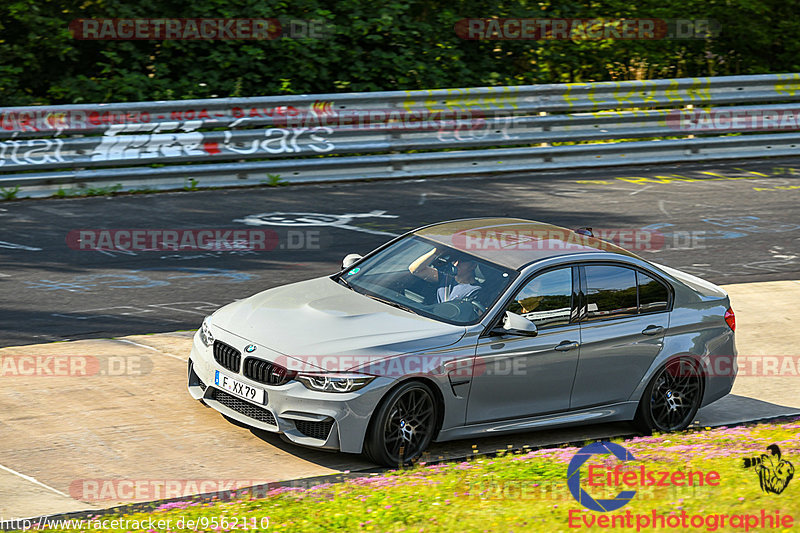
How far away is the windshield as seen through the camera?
25.9 feet

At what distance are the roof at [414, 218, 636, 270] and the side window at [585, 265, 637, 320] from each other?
194 millimetres

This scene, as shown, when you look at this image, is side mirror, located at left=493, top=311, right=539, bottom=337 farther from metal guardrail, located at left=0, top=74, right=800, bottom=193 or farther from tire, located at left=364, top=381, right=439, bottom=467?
metal guardrail, located at left=0, top=74, right=800, bottom=193

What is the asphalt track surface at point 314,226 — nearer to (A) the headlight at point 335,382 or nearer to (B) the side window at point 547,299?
(A) the headlight at point 335,382

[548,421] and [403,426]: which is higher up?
[403,426]

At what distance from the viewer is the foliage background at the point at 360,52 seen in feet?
58.5

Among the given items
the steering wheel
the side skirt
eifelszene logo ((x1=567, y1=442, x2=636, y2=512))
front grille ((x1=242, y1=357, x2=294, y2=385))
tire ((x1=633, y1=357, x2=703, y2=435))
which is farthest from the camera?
tire ((x1=633, y1=357, x2=703, y2=435))

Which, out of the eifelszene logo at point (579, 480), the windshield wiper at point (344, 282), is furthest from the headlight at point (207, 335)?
the eifelszene logo at point (579, 480)

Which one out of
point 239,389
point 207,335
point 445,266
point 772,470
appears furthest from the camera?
point 445,266

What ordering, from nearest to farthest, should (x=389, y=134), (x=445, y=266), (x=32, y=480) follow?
(x=32, y=480) < (x=445, y=266) < (x=389, y=134)

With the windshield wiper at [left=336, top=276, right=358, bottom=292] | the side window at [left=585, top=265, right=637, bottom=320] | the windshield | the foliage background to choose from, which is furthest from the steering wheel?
the foliage background

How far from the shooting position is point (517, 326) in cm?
764

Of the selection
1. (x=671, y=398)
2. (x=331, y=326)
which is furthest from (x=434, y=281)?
(x=671, y=398)

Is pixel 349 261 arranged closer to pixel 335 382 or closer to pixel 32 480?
pixel 335 382

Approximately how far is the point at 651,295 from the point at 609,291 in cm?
41
